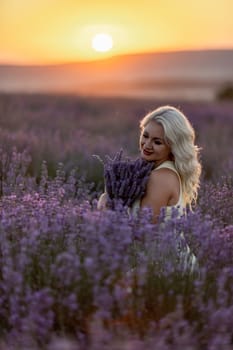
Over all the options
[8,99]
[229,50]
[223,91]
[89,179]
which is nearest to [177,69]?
[229,50]

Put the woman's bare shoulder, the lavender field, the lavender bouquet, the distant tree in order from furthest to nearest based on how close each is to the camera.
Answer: the distant tree, the woman's bare shoulder, the lavender bouquet, the lavender field

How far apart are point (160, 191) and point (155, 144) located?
0.33 m

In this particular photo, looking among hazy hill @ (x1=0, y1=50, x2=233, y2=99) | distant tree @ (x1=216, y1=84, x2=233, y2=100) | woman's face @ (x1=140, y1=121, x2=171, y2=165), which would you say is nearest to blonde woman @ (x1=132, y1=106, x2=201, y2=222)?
woman's face @ (x1=140, y1=121, x2=171, y2=165)

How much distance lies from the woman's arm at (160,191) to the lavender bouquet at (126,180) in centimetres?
4

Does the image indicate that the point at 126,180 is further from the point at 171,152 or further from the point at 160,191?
the point at 171,152

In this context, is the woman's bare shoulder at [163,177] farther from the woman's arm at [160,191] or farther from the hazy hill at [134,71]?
the hazy hill at [134,71]

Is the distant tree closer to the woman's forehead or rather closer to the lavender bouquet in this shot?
the woman's forehead

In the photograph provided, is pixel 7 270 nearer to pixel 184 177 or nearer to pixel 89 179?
pixel 184 177

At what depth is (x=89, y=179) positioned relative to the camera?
22.0 feet

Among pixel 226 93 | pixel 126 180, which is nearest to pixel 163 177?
pixel 126 180

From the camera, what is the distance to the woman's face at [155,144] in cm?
401

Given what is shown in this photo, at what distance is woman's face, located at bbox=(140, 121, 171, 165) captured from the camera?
158 inches

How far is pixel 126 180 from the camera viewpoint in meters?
3.72

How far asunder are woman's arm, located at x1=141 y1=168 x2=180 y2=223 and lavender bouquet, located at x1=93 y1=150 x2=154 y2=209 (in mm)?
43
